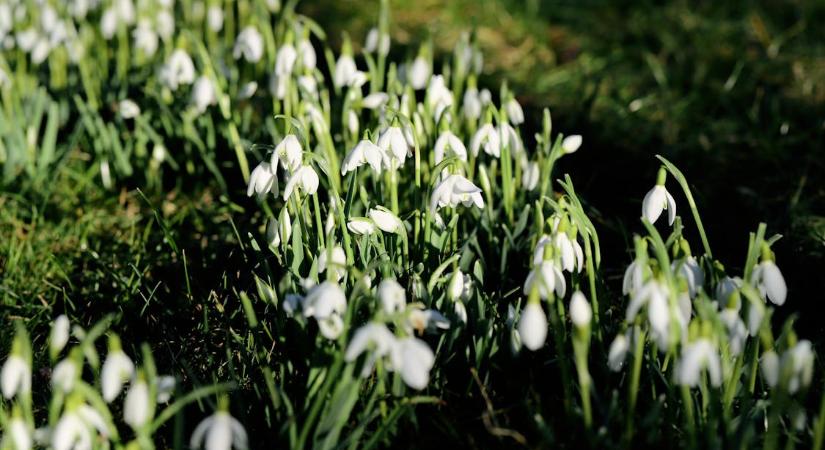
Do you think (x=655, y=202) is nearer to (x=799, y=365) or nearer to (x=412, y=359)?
(x=799, y=365)

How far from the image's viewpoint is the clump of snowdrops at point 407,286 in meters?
1.46

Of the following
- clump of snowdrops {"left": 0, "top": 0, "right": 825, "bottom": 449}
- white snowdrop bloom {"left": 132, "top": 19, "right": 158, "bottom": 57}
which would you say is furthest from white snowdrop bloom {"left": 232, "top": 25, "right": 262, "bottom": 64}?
white snowdrop bloom {"left": 132, "top": 19, "right": 158, "bottom": 57}

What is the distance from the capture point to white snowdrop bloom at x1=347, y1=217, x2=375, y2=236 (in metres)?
1.87

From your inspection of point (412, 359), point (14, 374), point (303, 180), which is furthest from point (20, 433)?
point (303, 180)

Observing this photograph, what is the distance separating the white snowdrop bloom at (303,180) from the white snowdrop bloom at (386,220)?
5.6 inches

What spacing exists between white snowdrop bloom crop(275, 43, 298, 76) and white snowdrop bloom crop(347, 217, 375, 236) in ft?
2.83

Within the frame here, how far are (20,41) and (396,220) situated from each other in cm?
Answer: 177

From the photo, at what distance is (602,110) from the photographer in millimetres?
3570

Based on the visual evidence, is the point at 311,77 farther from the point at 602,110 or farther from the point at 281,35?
the point at 602,110

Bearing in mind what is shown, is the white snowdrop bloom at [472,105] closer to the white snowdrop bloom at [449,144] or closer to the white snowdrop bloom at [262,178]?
the white snowdrop bloom at [449,144]

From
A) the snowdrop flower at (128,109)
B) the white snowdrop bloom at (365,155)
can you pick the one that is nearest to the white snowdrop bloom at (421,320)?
the white snowdrop bloom at (365,155)

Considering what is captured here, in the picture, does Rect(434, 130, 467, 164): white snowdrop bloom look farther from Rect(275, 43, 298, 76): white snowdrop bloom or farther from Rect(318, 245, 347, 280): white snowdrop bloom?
Rect(275, 43, 298, 76): white snowdrop bloom

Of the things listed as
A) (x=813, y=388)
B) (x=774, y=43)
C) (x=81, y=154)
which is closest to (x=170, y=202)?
(x=81, y=154)

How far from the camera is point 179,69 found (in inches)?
105
